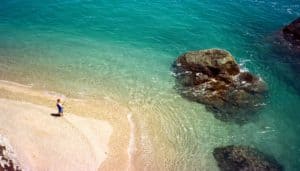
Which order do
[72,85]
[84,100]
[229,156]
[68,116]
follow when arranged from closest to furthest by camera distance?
[229,156], [68,116], [84,100], [72,85]

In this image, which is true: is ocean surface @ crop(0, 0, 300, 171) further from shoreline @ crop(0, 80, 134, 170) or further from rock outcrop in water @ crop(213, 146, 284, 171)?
shoreline @ crop(0, 80, 134, 170)

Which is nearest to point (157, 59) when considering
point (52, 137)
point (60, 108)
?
point (60, 108)

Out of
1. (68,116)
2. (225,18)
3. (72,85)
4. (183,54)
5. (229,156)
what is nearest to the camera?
(229,156)

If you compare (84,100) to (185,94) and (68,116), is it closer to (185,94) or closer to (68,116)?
(68,116)

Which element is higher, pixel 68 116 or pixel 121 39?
pixel 121 39

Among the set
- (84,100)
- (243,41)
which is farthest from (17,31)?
(243,41)

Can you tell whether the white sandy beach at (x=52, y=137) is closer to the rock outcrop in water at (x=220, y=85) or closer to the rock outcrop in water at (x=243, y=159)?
the rock outcrop in water at (x=243, y=159)
